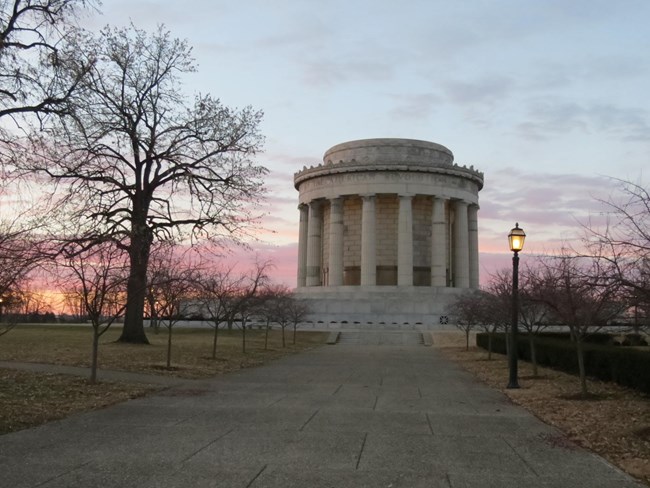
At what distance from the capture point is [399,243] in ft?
209

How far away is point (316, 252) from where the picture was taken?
70.6 metres

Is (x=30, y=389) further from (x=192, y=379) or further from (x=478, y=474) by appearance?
(x=478, y=474)

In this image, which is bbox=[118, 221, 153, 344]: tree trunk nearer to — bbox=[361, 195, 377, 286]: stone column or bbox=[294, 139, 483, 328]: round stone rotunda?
bbox=[294, 139, 483, 328]: round stone rotunda

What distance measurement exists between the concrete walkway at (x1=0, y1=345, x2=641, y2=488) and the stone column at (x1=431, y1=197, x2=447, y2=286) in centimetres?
4944

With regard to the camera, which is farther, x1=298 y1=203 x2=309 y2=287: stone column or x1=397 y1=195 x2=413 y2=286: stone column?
x1=298 y1=203 x2=309 y2=287: stone column

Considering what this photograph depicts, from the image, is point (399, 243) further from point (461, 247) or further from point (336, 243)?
point (461, 247)

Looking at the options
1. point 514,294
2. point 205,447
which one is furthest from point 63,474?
point 514,294

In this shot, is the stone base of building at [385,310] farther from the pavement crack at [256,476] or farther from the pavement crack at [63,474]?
the pavement crack at [63,474]

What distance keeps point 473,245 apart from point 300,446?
63971 mm

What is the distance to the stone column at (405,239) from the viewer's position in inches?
2474

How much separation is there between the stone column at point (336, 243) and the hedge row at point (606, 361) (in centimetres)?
3978

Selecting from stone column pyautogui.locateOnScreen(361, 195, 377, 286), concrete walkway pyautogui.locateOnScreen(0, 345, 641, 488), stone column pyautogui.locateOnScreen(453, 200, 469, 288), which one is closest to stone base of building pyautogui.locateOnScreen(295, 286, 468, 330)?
stone column pyautogui.locateOnScreen(361, 195, 377, 286)

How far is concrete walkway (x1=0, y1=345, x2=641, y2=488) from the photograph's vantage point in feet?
23.5

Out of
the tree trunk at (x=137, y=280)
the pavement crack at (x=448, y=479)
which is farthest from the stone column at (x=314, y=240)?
the pavement crack at (x=448, y=479)
